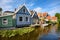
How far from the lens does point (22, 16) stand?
30.5ft

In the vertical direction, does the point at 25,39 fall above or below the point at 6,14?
below

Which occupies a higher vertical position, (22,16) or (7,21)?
(22,16)

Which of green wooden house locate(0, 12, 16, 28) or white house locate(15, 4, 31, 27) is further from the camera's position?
white house locate(15, 4, 31, 27)

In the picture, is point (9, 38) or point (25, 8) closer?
point (9, 38)

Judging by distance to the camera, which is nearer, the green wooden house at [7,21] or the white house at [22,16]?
the green wooden house at [7,21]

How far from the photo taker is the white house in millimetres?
8953

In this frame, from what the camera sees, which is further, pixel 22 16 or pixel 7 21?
pixel 22 16

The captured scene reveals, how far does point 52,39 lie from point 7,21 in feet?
12.3

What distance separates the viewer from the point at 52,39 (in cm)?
543

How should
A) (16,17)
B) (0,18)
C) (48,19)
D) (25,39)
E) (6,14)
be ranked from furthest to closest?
1. (48,19)
2. (16,17)
3. (6,14)
4. (0,18)
5. (25,39)

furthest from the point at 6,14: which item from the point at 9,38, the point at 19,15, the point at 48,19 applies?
the point at 48,19

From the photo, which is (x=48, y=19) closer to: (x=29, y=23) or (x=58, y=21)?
(x=58, y=21)

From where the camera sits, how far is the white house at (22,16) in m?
8.95

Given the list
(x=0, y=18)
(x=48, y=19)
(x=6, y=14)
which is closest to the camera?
(x=0, y=18)
